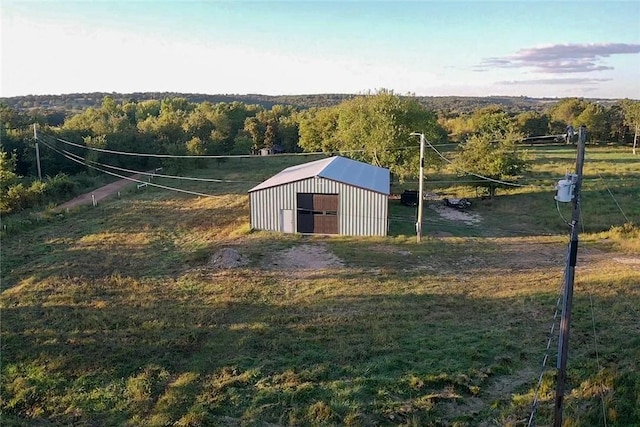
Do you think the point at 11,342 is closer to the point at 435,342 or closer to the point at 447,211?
the point at 435,342

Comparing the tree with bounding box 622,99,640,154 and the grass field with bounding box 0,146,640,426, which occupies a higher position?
the tree with bounding box 622,99,640,154

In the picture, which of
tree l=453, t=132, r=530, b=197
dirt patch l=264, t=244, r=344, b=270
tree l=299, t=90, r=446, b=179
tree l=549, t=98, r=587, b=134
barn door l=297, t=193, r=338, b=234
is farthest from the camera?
tree l=549, t=98, r=587, b=134

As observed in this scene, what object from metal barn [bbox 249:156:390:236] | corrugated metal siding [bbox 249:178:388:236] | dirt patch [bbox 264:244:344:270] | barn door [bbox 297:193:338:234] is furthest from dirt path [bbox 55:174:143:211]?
dirt patch [bbox 264:244:344:270]

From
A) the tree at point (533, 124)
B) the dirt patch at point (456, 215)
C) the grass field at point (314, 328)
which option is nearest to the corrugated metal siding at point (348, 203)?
the grass field at point (314, 328)

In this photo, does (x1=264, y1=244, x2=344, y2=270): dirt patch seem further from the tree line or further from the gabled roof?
the tree line

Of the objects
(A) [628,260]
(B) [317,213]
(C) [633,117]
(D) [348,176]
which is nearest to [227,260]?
(B) [317,213]

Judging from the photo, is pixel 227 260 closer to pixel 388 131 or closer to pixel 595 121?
pixel 388 131
